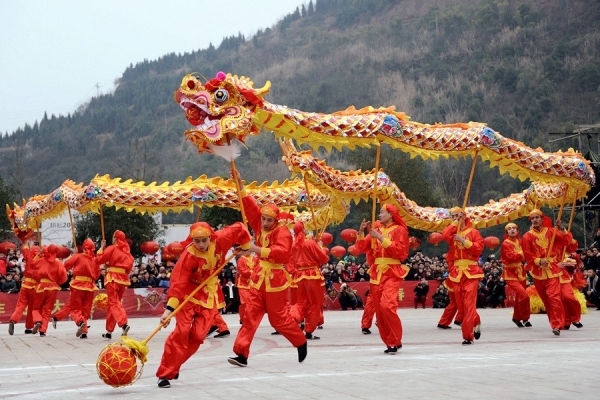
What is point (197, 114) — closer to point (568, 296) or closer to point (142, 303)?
point (568, 296)

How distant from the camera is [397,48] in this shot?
9819cm

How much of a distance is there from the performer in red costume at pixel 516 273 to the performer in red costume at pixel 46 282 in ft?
26.5

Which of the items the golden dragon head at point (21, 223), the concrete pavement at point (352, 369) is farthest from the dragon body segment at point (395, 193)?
the golden dragon head at point (21, 223)

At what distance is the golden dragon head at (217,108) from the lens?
9703mm

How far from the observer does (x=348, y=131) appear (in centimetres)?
1130

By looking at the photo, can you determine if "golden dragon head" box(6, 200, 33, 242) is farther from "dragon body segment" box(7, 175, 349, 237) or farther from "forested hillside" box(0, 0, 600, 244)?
"forested hillside" box(0, 0, 600, 244)

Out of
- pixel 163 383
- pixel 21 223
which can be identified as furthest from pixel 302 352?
pixel 21 223

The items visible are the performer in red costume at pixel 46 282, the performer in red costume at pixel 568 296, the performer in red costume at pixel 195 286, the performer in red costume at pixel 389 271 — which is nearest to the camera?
the performer in red costume at pixel 195 286

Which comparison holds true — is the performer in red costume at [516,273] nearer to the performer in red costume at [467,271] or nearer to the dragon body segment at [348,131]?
the dragon body segment at [348,131]

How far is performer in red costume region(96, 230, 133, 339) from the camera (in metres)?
14.1

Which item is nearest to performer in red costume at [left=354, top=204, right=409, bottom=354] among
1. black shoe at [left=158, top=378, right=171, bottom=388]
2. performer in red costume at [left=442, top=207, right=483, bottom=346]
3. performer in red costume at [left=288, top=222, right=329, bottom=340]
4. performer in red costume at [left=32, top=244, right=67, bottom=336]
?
performer in red costume at [left=442, top=207, right=483, bottom=346]

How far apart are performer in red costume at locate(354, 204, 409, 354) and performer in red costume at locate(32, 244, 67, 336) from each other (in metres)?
7.17

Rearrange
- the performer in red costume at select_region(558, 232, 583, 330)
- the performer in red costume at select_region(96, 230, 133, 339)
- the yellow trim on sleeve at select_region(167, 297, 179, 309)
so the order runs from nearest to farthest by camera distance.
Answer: the yellow trim on sleeve at select_region(167, 297, 179, 309), the performer in red costume at select_region(558, 232, 583, 330), the performer in red costume at select_region(96, 230, 133, 339)

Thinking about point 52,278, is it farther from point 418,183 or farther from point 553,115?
point 553,115
